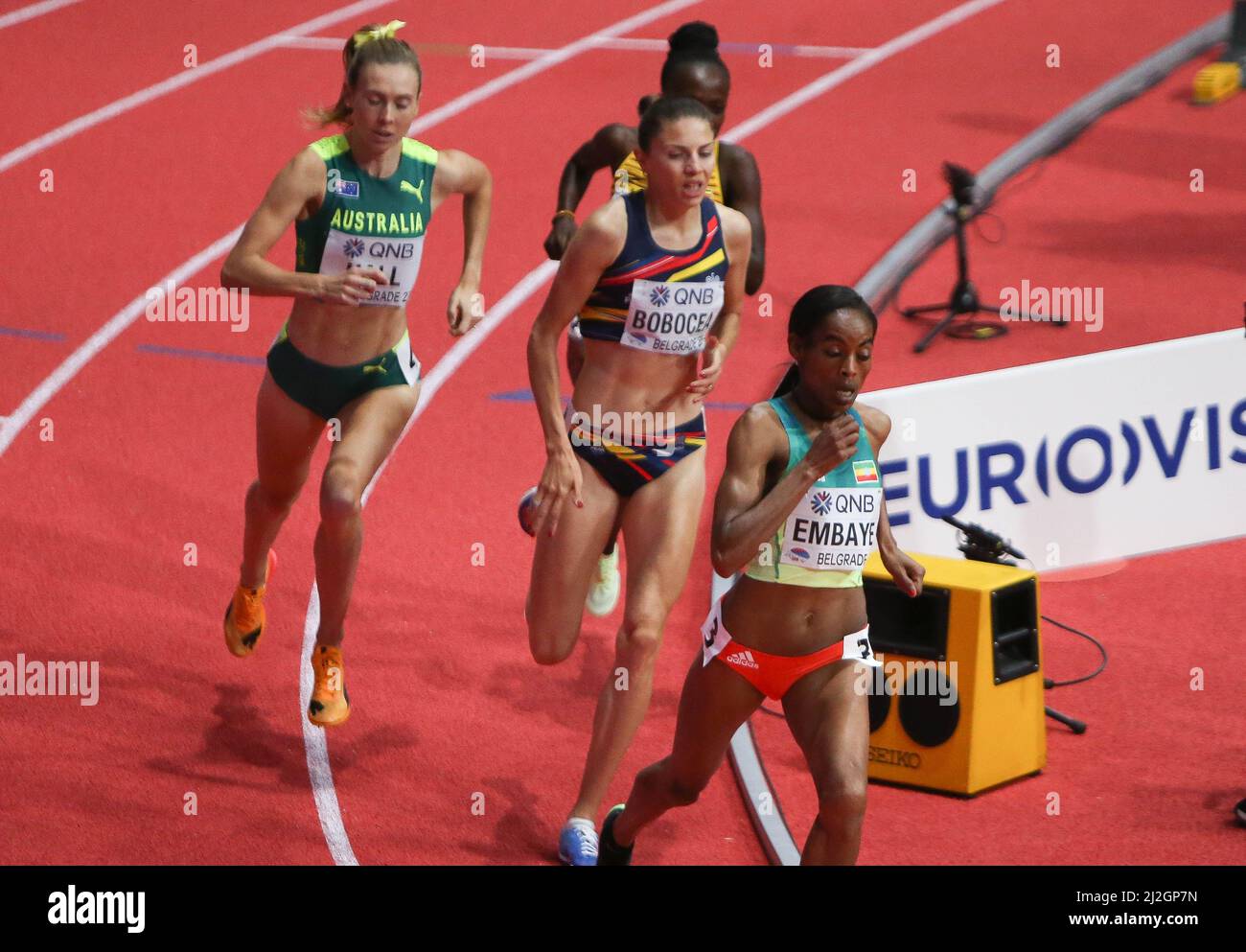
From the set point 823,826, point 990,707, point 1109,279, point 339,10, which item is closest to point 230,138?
point 339,10

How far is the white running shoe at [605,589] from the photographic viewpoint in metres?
7.55

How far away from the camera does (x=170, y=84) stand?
48.0ft

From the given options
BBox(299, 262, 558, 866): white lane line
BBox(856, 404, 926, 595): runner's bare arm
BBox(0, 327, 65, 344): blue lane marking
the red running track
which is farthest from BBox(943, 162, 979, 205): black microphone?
BBox(856, 404, 926, 595): runner's bare arm

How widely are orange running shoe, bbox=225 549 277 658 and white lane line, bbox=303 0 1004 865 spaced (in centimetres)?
34

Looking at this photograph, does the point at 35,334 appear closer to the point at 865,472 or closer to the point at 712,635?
the point at 712,635

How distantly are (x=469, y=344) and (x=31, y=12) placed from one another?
7.40 m

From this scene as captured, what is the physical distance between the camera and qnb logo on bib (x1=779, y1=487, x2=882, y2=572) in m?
5.05

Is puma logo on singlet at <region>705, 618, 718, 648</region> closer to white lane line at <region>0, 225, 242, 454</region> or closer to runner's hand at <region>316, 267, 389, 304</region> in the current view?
runner's hand at <region>316, 267, 389, 304</region>

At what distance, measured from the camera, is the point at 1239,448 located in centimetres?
798

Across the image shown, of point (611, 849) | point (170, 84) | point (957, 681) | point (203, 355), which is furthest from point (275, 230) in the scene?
point (170, 84)

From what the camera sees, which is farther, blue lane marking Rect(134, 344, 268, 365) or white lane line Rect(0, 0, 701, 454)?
blue lane marking Rect(134, 344, 268, 365)

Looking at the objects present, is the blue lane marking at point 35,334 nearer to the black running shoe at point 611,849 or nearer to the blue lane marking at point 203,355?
the blue lane marking at point 203,355

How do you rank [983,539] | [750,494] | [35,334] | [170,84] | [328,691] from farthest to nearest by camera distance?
[170,84] → [35,334] → [983,539] → [328,691] → [750,494]

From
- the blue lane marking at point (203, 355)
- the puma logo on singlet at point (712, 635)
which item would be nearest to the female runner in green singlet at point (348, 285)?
the puma logo on singlet at point (712, 635)
